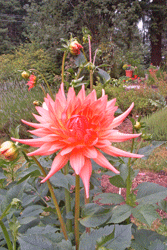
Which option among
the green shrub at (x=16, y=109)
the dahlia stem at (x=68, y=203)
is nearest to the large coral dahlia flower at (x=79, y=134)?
the dahlia stem at (x=68, y=203)

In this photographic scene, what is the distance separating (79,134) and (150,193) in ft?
1.41

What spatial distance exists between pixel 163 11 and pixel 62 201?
10.1m

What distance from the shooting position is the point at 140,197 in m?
0.83

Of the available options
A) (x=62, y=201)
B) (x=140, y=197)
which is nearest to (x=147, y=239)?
(x=140, y=197)

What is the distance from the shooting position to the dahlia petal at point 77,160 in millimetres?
535

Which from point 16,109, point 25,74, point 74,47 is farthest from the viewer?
point 16,109

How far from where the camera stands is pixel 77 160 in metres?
0.55

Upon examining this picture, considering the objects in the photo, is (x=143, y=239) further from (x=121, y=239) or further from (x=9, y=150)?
(x=9, y=150)

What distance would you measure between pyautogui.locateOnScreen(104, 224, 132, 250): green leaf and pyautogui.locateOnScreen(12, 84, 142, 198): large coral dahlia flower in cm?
21

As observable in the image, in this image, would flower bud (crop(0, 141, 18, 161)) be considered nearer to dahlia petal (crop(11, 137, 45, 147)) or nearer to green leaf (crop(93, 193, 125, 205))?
dahlia petal (crop(11, 137, 45, 147))

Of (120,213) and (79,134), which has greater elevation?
(79,134)

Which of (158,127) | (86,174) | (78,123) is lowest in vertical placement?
(158,127)

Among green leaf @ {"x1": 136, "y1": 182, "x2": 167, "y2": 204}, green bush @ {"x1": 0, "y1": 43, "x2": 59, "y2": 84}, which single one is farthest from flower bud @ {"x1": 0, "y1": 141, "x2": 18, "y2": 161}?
green bush @ {"x1": 0, "y1": 43, "x2": 59, "y2": 84}

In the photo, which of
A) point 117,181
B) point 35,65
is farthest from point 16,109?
point 117,181
